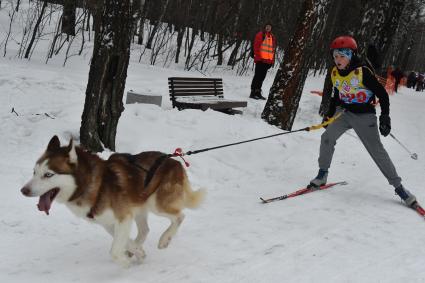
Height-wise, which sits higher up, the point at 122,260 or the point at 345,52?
the point at 345,52

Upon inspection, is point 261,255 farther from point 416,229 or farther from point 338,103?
point 338,103

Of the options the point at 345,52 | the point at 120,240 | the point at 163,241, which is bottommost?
the point at 163,241

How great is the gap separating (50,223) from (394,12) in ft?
46.4

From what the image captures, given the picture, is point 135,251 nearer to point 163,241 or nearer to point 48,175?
point 163,241

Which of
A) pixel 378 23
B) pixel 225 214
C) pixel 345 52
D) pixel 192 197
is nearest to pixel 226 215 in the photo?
pixel 225 214

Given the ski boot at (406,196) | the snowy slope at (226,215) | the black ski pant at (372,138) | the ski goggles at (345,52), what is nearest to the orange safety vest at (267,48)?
the snowy slope at (226,215)

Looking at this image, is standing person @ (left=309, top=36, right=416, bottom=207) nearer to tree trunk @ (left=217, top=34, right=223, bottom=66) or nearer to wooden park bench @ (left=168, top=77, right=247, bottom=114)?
wooden park bench @ (left=168, top=77, right=247, bottom=114)

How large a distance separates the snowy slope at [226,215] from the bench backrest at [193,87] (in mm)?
1374

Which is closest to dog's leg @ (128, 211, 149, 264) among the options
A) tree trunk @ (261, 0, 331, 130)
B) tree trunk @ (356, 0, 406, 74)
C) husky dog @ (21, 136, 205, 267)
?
husky dog @ (21, 136, 205, 267)

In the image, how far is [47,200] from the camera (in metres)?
3.06

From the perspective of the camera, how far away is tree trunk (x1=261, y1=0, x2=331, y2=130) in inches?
337

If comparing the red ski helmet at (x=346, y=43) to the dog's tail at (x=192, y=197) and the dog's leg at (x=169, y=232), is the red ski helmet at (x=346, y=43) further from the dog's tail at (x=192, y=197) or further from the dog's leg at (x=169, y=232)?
the dog's leg at (x=169, y=232)

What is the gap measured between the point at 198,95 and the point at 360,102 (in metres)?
4.99

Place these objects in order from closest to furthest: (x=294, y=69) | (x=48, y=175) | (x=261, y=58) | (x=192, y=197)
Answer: (x=48, y=175)
(x=192, y=197)
(x=294, y=69)
(x=261, y=58)
